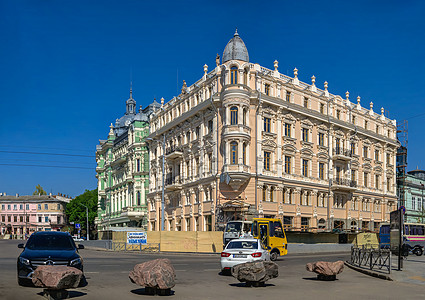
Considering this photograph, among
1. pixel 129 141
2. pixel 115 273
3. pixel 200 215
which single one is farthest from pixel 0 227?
pixel 115 273

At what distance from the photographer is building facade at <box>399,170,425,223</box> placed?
248 feet

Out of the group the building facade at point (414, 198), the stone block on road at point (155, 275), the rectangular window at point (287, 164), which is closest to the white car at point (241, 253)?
the stone block on road at point (155, 275)

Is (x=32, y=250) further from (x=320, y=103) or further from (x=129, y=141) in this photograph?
(x=129, y=141)

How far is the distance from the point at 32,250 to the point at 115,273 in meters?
5.13

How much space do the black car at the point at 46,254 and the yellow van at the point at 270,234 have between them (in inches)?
647

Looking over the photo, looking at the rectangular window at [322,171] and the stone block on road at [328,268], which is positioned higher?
the rectangular window at [322,171]

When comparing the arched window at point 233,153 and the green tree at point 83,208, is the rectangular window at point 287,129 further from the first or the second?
the green tree at point 83,208

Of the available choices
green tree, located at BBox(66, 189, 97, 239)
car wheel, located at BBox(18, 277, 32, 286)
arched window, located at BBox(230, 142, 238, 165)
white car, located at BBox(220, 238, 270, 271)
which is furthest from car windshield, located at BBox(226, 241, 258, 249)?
green tree, located at BBox(66, 189, 97, 239)

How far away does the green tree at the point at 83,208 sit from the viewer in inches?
4363

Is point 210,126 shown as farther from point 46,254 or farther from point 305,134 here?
point 46,254

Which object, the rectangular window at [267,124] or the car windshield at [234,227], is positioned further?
the rectangular window at [267,124]

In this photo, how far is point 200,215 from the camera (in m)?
52.9

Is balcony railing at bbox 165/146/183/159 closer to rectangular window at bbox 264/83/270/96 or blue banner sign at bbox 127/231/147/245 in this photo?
rectangular window at bbox 264/83/270/96

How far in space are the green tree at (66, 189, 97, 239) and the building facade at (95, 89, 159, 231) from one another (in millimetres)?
15942
